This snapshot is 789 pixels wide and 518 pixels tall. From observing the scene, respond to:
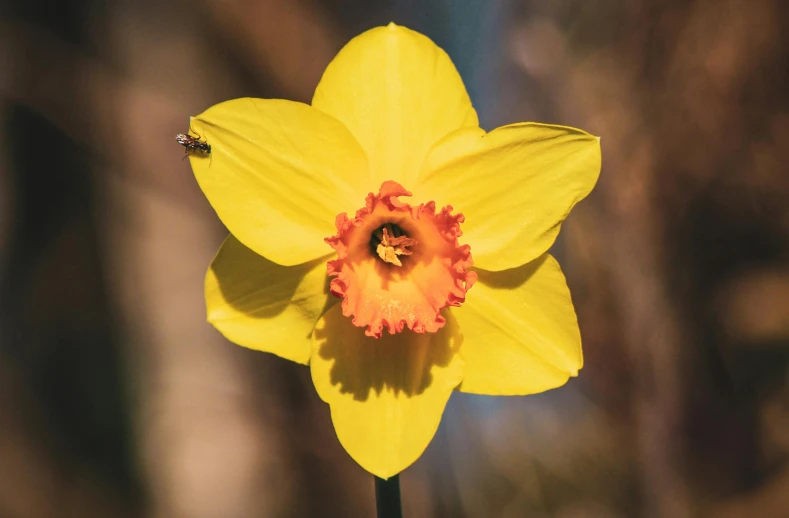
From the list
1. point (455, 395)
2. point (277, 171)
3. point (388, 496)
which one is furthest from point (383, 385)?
point (455, 395)

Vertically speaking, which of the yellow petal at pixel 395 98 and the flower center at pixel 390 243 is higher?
the yellow petal at pixel 395 98

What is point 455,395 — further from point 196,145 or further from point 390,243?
point 196,145

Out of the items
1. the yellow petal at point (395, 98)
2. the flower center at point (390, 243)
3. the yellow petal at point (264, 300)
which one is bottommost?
the yellow petal at point (264, 300)

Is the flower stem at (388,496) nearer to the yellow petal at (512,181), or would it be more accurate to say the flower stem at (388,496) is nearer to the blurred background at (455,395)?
the yellow petal at (512,181)

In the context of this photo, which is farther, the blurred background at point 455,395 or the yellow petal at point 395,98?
the blurred background at point 455,395

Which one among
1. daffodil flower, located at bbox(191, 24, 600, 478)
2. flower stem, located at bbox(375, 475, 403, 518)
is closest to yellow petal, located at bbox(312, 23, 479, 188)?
daffodil flower, located at bbox(191, 24, 600, 478)

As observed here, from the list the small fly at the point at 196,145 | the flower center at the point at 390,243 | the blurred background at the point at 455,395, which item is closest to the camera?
the small fly at the point at 196,145

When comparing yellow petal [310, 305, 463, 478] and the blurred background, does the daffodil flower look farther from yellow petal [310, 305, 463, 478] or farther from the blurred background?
the blurred background

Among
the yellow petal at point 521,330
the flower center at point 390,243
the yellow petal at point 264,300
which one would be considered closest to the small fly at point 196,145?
the yellow petal at point 264,300
